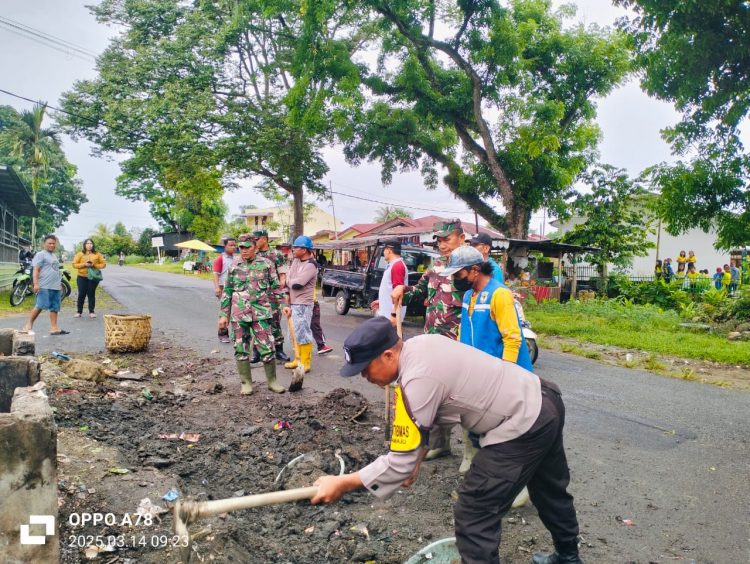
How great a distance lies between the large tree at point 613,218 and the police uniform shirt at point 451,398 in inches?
716

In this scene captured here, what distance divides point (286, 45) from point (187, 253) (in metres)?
39.9

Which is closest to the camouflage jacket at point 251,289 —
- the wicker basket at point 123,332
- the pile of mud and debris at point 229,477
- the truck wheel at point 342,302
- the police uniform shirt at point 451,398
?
the pile of mud and debris at point 229,477

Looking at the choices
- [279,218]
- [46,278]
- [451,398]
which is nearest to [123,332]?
[46,278]

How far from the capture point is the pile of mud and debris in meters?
3.07

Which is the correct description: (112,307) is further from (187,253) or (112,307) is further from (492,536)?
(187,253)

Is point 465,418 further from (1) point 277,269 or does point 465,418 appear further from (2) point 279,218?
(2) point 279,218

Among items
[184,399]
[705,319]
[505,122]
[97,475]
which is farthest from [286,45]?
[97,475]

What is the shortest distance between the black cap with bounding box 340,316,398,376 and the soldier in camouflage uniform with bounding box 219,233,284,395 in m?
4.16

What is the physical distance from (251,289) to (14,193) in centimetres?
1679

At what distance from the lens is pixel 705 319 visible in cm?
1326

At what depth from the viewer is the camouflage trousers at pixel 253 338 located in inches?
251

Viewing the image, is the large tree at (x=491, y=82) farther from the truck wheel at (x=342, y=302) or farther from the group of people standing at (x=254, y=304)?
the group of people standing at (x=254, y=304)

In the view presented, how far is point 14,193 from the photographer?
61.1ft

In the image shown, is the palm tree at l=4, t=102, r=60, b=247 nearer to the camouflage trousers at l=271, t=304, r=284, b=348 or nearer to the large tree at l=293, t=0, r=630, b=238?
the large tree at l=293, t=0, r=630, b=238
